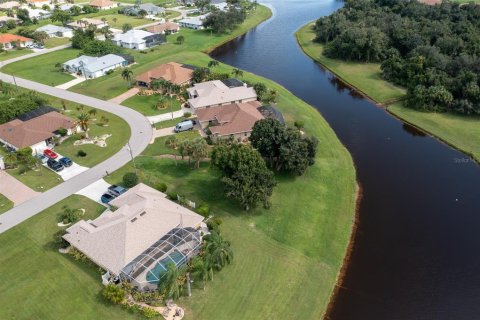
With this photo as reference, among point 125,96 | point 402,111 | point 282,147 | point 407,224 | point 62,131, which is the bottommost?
point 125,96

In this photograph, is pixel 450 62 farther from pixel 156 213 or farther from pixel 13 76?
pixel 13 76

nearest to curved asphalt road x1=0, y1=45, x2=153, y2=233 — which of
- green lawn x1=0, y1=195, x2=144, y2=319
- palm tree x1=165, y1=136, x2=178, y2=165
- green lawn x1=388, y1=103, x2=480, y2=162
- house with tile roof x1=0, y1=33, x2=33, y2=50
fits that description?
green lawn x1=0, y1=195, x2=144, y2=319

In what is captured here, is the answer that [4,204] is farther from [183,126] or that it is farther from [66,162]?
[183,126]

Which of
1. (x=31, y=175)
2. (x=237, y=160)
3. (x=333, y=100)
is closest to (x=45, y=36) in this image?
(x=31, y=175)

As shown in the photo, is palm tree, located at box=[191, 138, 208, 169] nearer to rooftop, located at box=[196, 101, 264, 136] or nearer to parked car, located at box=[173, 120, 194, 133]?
rooftop, located at box=[196, 101, 264, 136]

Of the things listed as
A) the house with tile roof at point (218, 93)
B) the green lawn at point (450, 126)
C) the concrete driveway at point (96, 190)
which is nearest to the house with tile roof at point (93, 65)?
the house with tile roof at point (218, 93)

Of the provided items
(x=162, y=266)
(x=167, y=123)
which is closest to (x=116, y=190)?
(x=162, y=266)
